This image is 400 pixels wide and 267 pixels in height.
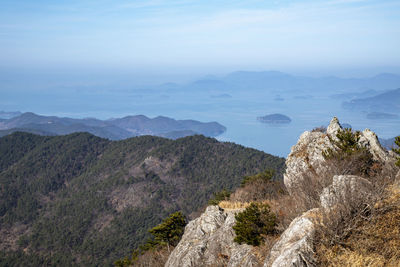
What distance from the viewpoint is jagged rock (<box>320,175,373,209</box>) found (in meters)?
9.05

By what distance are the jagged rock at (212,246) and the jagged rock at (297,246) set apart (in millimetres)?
1740

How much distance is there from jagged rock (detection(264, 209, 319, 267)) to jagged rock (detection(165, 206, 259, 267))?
174 centimetres

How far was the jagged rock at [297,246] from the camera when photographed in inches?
316

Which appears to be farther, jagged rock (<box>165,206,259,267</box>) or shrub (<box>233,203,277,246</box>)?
jagged rock (<box>165,206,259,267</box>)

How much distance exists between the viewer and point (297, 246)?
838 cm

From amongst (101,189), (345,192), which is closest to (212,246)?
(345,192)

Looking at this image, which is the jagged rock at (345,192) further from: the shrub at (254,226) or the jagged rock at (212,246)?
the jagged rock at (212,246)

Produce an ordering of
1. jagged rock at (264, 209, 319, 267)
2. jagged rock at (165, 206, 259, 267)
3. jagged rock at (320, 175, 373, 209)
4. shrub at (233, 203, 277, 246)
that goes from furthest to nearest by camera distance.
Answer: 1. jagged rock at (165, 206, 259, 267)
2. shrub at (233, 203, 277, 246)
3. jagged rock at (320, 175, 373, 209)
4. jagged rock at (264, 209, 319, 267)

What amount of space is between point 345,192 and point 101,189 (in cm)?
9309

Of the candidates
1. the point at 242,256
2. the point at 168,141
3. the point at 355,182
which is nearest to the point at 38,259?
the point at 168,141

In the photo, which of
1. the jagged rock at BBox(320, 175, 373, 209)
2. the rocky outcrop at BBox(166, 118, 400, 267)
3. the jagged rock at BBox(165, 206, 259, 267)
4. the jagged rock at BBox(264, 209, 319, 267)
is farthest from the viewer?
the jagged rock at BBox(165, 206, 259, 267)

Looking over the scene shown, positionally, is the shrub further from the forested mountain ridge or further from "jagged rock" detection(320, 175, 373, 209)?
the forested mountain ridge

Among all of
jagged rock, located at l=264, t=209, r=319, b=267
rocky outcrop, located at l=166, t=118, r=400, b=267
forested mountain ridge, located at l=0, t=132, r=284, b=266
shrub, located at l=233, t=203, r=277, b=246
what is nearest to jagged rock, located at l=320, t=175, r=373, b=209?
rocky outcrop, located at l=166, t=118, r=400, b=267

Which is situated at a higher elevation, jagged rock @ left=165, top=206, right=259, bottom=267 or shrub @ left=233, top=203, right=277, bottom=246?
shrub @ left=233, top=203, right=277, bottom=246
